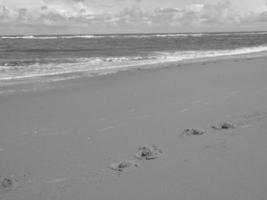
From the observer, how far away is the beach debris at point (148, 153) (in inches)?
189

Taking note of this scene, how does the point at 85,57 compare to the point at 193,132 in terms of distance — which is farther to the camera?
the point at 85,57

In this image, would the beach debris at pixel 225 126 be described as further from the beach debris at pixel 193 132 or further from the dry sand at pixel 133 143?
→ the beach debris at pixel 193 132

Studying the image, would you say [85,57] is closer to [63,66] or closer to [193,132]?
[63,66]

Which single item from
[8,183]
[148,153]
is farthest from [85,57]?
[8,183]

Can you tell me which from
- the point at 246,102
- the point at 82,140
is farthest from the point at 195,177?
the point at 246,102

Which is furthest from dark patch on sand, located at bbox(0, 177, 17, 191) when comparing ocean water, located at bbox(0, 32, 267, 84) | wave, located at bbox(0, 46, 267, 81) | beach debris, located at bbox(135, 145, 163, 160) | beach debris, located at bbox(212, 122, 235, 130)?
wave, located at bbox(0, 46, 267, 81)

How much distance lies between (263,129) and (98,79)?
8.15 metres

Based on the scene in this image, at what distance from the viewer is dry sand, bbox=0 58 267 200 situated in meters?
3.87

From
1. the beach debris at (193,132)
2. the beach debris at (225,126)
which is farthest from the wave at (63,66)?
the beach debris at (225,126)

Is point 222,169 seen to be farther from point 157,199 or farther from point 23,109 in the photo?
point 23,109

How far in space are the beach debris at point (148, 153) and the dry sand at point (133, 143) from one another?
0.30 ft

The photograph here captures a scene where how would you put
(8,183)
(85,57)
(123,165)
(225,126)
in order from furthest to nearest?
(85,57), (225,126), (123,165), (8,183)

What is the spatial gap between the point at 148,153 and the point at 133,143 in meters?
0.60

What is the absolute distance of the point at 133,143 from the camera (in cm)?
546
